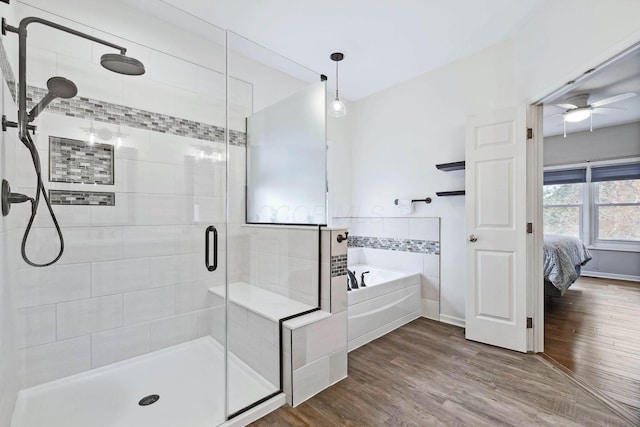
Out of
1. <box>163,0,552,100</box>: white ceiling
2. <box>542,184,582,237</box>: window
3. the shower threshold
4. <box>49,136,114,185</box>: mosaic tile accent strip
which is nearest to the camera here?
the shower threshold

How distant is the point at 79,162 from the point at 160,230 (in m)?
0.67

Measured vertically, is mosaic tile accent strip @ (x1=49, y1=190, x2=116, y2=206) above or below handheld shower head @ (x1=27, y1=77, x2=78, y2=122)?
below

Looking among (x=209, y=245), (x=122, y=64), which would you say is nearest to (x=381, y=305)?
(x=209, y=245)

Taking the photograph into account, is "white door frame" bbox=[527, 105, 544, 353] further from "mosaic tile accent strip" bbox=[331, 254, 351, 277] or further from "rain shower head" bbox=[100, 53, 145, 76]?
"rain shower head" bbox=[100, 53, 145, 76]

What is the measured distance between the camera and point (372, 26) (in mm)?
2494

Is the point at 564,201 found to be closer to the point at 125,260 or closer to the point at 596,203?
the point at 596,203

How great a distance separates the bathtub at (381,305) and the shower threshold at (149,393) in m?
0.97

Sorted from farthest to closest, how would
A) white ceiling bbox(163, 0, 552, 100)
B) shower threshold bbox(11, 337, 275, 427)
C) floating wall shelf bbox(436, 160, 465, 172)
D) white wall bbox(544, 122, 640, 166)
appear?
white wall bbox(544, 122, 640, 166) → floating wall shelf bbox(436, 160, 465, 172) → white ceiling bbox(163, 0, 552, 100) → shower threshold bbox(11, 337, 275, 427)

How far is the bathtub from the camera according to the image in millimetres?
2527

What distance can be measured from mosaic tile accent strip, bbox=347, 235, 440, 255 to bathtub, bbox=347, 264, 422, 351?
288 millimetres

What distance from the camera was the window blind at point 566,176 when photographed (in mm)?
5281

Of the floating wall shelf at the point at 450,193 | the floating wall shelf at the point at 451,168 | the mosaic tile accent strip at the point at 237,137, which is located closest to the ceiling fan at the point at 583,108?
the floating wall shelf at the point at 451,168

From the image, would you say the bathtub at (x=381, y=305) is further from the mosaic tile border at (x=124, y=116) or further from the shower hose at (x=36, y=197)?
the shower hose at (x=36, y=197)

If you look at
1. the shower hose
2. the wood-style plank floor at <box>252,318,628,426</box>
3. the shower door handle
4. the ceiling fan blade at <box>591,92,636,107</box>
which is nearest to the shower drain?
the wood-style plank floor at <box>252,318,628,426</box>
